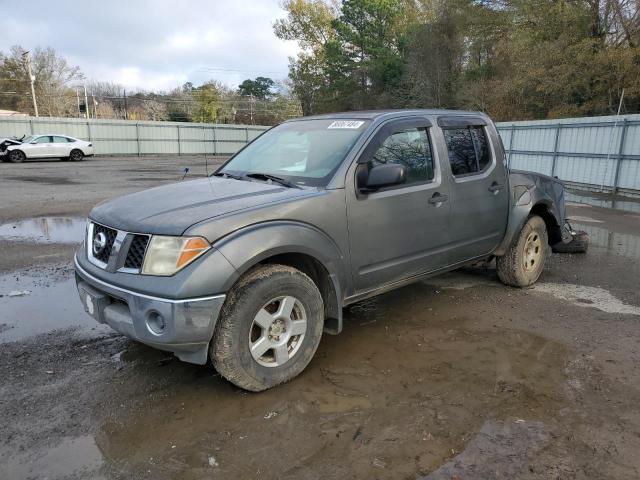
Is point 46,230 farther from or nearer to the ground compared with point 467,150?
nearer to the ground

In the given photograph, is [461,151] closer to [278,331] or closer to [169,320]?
[278,331]

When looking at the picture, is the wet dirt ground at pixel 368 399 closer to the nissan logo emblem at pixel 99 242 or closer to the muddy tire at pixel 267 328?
the muddy tire at pixel 267 328

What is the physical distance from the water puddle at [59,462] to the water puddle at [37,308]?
1.62m

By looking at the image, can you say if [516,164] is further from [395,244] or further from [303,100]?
[303,100]

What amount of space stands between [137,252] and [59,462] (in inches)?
47.2

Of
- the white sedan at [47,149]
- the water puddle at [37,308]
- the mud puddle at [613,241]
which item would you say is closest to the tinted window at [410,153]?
the water puddle at [37,308]

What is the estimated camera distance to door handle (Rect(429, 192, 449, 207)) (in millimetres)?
4152

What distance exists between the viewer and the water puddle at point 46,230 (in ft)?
26.2

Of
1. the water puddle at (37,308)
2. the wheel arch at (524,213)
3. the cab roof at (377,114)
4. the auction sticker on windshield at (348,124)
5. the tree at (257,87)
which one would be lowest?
the water puddle at (37,308)

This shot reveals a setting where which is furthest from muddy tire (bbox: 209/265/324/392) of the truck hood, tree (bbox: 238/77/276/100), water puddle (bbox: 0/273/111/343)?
tree (bbox: 238/77/276/100)

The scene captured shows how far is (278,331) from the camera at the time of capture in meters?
3.28

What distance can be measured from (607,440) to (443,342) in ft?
4.78

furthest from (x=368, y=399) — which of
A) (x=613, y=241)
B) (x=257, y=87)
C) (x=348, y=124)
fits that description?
(x=257, y=87)

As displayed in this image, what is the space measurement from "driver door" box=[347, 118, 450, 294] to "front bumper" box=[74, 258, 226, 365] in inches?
47.9
